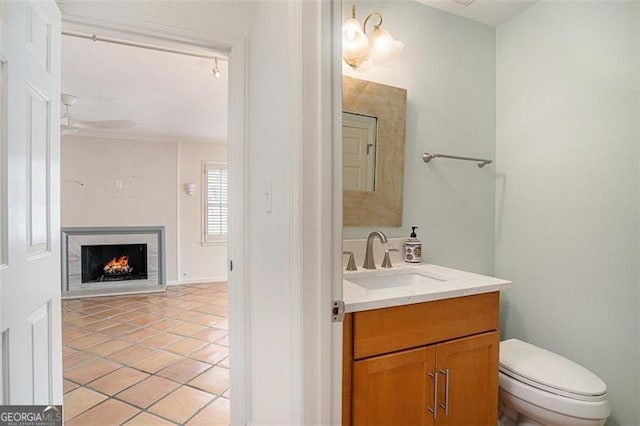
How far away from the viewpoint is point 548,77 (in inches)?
72.7

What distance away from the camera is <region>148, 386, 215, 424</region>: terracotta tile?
1.80m

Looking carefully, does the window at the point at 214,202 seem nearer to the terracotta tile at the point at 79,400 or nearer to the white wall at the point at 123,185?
the white wall at the point at 123,185

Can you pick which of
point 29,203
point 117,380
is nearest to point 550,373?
point 29,203

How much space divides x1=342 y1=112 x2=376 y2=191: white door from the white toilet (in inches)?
44.1

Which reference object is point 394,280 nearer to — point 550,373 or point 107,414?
point 550,373

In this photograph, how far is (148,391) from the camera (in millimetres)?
2031

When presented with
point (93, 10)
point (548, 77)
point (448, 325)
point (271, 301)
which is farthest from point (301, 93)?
point (548, 77)

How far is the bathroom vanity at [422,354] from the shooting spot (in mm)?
1057

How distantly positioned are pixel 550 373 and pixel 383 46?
176 cm

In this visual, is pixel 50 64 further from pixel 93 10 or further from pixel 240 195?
pixel 240 195

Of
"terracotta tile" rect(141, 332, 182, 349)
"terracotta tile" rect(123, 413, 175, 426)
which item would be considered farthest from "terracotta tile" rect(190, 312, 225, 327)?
"terracotta tile" rect(123, 413, 175, 426)

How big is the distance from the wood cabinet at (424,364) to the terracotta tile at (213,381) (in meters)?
1.36

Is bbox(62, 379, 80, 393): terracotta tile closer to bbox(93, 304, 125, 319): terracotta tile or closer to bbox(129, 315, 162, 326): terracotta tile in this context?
bbox(129, 315, 162, 326): terracotta tile

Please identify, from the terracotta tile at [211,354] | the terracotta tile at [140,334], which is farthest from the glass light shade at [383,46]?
the terracotta tile at [140,334]
